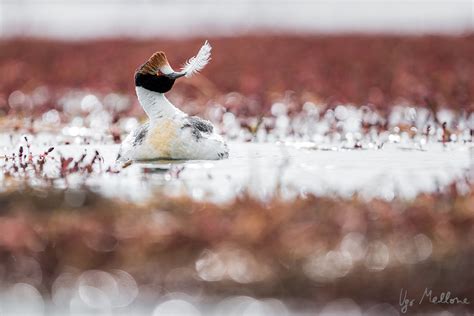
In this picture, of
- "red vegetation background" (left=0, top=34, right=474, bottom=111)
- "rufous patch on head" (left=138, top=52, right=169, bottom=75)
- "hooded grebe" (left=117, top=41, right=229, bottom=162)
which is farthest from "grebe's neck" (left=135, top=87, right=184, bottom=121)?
"red vegetation background" (left=0, top=34, right=474, bottom=111)

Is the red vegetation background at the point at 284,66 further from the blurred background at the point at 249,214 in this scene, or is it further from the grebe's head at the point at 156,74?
the grebe's head at the point at 156,74

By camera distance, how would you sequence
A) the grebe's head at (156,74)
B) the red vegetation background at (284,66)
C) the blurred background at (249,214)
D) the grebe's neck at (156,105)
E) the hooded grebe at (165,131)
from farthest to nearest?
A: the red vegetation background at (284,66), the grebe's head at (156,74), the grebe's neck at (156,105), the hooded grebe at (165,131), the blurred background at (249,214)

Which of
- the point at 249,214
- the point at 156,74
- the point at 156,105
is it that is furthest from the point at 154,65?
the point at 249,214

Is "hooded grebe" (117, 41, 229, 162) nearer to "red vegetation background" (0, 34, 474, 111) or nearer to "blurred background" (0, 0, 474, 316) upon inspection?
"blurred background" (0, 0, 474, 316)

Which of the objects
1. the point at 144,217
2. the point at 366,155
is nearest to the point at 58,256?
the point at 144,217

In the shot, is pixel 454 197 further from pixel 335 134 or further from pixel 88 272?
pixel 335 134

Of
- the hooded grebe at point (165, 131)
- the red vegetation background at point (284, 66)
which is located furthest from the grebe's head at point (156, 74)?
the red vegetation background at point (284, 66)

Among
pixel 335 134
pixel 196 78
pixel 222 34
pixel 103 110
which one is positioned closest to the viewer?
pixel 335 134

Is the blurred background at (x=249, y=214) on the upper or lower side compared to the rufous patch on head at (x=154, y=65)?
lower

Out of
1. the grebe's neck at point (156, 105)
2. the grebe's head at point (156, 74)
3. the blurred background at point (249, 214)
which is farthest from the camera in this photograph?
the grebe's head at point (156, 74)
